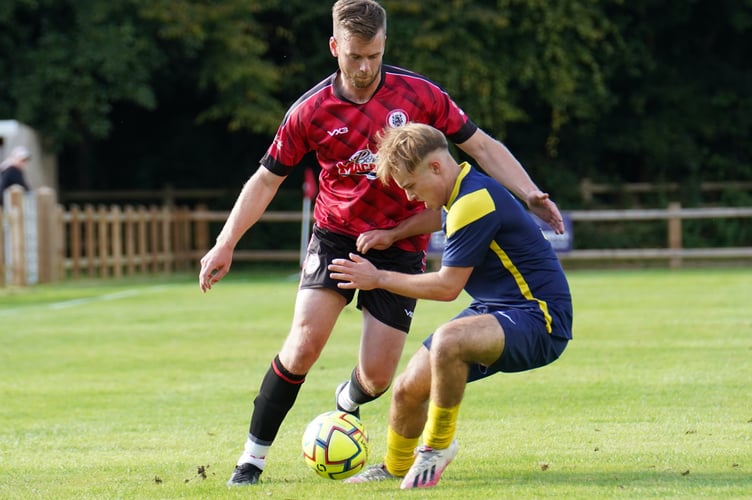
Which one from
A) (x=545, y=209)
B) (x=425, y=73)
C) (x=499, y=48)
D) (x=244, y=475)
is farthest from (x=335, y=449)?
(x=499, y=48)

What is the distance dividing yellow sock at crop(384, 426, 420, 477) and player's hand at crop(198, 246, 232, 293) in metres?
1.10

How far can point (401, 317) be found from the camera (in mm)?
6504

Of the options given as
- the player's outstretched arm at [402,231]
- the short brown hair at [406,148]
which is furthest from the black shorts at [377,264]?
the short brown hair at [406,148]

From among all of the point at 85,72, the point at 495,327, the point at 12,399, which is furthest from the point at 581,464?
the point at 85,72

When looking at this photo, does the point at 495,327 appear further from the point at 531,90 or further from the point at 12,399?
the point at 531,90

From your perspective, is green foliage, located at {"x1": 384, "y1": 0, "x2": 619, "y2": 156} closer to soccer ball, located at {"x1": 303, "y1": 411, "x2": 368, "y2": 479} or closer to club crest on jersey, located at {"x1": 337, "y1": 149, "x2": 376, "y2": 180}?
club crest on jersey, located at {"x1": 337, "y1": 149, "x2": 376, "y2": 180}

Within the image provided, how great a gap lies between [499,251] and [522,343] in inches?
16.3

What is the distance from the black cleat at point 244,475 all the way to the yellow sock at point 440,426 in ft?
2.86

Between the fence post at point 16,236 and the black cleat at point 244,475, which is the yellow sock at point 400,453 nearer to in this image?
the black cleat at point 244,475

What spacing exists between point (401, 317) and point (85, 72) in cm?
2231

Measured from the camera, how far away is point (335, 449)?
593 centimetres

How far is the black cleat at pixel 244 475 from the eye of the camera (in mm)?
5891

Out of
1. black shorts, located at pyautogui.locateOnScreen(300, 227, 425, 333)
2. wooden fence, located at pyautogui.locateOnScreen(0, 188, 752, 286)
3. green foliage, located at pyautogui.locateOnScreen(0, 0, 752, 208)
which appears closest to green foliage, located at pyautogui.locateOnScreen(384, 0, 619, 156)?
green foliage, located at pyautogui.locateOnScreen(0, 0, 752, 208)

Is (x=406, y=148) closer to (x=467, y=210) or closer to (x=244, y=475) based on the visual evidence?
(x=467, y=210)
